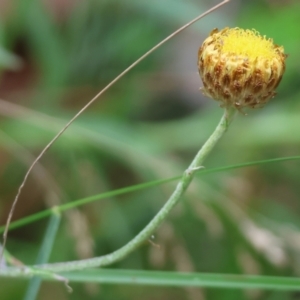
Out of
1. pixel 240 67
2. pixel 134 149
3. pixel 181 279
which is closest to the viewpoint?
pixel 240 67

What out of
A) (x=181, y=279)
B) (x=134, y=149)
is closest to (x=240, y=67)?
(x=181, y=279)

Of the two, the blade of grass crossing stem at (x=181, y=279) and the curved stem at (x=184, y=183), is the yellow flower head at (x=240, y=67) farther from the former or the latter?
the blade of grass crossing stem at (x=181, y=279)

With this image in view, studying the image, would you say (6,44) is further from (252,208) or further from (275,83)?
(275,83)

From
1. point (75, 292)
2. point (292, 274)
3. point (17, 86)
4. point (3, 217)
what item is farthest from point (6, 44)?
point (292, 274)

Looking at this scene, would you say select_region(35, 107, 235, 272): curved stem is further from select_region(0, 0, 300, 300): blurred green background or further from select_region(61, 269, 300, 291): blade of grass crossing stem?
select_region(0, 0, 300, 300): blurred green background

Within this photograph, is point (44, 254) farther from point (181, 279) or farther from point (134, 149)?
point (134, 149)

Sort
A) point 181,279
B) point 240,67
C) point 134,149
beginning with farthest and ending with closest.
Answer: point 134,149 → point 181,279 → point 240,67
